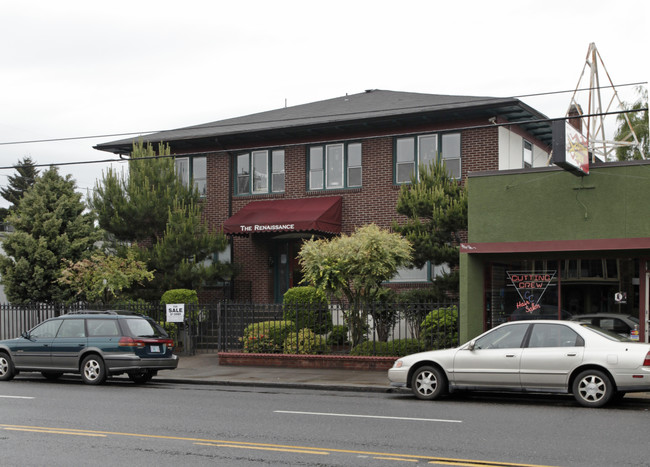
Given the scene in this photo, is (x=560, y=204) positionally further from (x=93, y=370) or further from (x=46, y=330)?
(x=46, y=330)

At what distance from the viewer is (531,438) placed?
30.3ft

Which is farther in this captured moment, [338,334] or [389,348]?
[338,334]

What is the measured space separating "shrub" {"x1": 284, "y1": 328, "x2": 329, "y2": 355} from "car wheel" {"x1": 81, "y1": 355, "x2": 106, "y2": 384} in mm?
5143

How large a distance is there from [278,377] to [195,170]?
12.5m

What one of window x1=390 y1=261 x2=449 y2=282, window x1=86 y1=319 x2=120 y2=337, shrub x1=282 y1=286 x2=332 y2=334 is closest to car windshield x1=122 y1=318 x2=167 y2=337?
window x1=86 y1=319 x2=120 y2=337

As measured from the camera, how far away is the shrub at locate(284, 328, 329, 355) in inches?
776

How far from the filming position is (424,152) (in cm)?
2416

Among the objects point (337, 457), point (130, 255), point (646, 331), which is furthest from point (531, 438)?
point (130, 255)

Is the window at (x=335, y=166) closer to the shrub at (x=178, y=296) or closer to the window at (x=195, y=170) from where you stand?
the window at (x=195, y=170)

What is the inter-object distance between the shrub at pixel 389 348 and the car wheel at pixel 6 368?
26.1ft

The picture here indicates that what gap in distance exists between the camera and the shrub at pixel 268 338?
20203 millimetres

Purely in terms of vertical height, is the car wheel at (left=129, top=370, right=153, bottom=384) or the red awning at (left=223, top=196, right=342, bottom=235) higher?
the red awning at (left=223, top=196, right=342, bottom=235)

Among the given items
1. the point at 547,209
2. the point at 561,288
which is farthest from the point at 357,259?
the point at 561,288

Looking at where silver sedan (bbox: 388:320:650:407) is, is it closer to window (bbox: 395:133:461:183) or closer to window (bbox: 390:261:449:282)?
window (bbox: 390:261:449:282)
